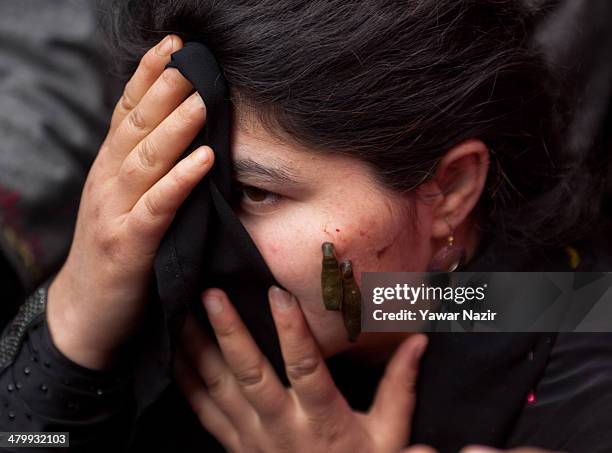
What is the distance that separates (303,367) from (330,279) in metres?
0.20

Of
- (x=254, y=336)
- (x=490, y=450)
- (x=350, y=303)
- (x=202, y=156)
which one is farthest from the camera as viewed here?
(x=254, y=336)

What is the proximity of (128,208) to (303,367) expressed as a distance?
0.42 meters

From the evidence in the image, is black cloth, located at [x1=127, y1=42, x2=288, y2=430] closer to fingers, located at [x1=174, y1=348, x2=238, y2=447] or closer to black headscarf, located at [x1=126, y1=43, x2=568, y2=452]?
black headscarf, located at [x1=126, y1=43, x2=568, y2=452]

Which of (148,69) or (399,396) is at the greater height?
(148,69)

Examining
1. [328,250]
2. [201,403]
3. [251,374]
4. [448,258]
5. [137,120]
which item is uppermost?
[137,120]

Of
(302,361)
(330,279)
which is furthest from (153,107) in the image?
(302,361)

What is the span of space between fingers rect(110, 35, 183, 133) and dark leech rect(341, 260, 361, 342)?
45cm

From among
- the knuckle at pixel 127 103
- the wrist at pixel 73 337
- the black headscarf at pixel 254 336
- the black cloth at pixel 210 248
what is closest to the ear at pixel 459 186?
the black headscarf at pixel 254 336

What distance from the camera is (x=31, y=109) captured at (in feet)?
5.96

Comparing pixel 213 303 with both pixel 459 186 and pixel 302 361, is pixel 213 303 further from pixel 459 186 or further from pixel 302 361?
pixel 459 186

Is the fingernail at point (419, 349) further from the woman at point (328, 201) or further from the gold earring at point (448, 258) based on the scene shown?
the gold earring at point (448, 258)

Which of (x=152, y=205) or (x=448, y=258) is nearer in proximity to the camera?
(x=152, y=205)

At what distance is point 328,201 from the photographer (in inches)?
50.9

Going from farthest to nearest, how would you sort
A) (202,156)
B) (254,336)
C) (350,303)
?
(254,336), (350,303), (202,156)
